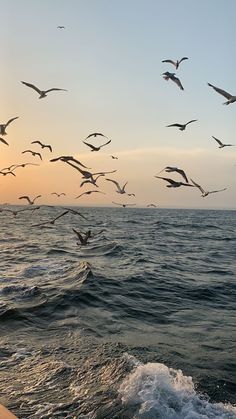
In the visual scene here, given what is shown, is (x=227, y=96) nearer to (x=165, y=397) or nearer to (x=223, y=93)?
(x=223, y=93)

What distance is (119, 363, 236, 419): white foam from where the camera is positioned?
9.14m

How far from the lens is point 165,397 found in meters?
9.76

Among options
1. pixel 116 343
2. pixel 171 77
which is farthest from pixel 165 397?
pixel 171 77

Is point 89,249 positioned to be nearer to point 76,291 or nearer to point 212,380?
point 76,291

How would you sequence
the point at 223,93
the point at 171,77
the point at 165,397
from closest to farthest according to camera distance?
the point at 165,397 → the point at 223,93 → the point at 171,77

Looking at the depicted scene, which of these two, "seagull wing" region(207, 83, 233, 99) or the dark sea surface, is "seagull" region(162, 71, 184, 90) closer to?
"seagull wing" region(207, 83, 233, 99)

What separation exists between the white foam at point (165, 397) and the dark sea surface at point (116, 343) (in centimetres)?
2

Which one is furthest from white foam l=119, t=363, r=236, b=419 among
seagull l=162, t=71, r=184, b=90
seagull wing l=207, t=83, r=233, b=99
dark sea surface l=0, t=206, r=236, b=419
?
seagull l=162, t=71, r=184, b=90

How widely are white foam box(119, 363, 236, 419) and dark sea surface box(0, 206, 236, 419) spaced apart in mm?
22

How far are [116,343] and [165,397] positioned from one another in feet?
11.0

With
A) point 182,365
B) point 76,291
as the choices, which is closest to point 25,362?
point 182,365

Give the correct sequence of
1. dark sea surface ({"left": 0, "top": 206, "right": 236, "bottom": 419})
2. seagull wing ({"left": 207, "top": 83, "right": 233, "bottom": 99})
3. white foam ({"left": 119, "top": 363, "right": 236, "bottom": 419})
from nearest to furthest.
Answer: white foam ({"left": 119, "top": 363, "right": 236, "bottom": 419}) < dark sea surface ({"left": 0, "top": 206, "right": 236, "bottom": 419}) < seagull wing ({"left": 207, "top": 83, "right": 233, "bottom": 99})

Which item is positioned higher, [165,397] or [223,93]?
[223,93]

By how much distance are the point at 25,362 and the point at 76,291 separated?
27.2ft
